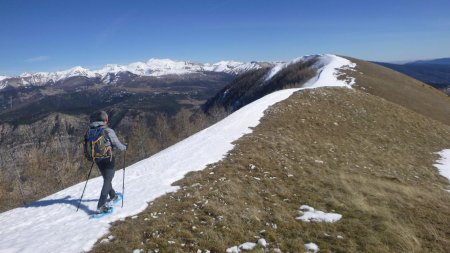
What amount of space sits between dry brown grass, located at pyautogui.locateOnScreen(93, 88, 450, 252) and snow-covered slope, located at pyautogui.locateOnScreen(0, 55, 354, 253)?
0.92 metres

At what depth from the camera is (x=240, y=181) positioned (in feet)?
54.5

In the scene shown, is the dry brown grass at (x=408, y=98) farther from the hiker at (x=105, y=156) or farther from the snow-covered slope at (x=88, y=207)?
the hiker at (x=105, y=156)

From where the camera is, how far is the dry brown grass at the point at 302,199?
36.1ft

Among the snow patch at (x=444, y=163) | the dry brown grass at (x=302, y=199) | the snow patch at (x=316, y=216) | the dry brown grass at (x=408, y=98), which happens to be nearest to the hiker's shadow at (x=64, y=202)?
the dry brown grass at (x=302, y=199)

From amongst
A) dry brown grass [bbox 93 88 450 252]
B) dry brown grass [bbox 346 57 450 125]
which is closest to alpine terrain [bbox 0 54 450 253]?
dry brown grass [bbox 93 88 450 252]

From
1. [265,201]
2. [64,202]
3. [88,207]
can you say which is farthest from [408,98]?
[64,202]

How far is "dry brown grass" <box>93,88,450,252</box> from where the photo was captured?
11016mm

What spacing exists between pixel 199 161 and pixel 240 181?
15.9 ft

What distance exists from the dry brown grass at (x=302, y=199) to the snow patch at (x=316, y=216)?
0.33 metres

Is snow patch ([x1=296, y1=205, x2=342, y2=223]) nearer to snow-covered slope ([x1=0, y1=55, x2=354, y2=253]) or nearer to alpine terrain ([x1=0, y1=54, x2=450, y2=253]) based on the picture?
alpine terrain ([x1=0, y1=54, x2=450, y2=253])

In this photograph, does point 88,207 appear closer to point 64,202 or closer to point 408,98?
point 64,202

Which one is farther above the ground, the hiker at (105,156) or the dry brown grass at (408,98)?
the hiker at (105,156)

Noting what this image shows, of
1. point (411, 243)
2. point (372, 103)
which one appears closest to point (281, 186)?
point (411, 243)

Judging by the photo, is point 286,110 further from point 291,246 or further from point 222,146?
point 291,246
